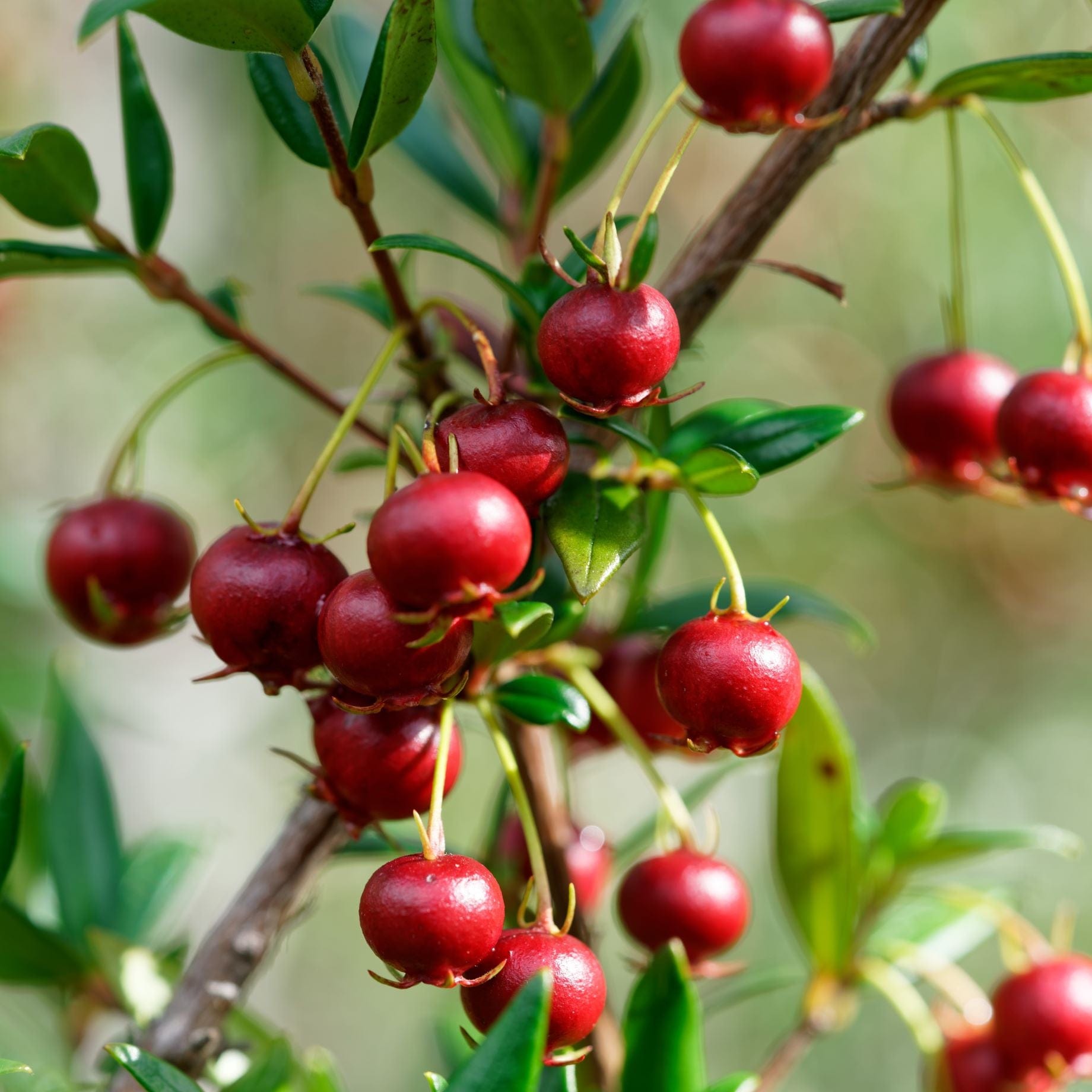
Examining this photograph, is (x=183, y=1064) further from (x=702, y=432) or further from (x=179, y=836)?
(x=702, y=432)

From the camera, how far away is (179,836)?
153 cm

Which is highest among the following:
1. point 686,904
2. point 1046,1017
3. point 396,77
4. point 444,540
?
point 396,77

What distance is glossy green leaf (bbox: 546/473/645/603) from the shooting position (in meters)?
0.77

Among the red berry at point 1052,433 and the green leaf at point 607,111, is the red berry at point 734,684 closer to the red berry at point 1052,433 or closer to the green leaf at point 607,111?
the red berry at point 1052,433

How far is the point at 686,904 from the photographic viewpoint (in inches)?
38.6

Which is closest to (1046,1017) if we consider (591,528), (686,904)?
(686,904)

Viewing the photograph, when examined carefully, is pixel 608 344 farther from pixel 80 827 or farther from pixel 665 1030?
pixel 80 827

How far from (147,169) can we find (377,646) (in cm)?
60

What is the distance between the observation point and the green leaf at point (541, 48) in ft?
2.97

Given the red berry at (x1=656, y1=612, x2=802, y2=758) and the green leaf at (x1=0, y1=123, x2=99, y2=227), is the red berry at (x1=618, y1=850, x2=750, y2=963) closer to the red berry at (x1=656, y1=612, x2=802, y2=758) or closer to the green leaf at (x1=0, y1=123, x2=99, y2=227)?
the red berry at (x1=656, y1=612, x2=802, y2=758)

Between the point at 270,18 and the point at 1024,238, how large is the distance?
4789 mm

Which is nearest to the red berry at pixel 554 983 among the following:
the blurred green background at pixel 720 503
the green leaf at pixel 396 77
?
the green leaf at pixel 396 77

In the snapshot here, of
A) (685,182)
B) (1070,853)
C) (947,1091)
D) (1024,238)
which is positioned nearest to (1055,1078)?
(947,1091)

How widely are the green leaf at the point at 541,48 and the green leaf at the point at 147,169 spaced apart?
32cm
